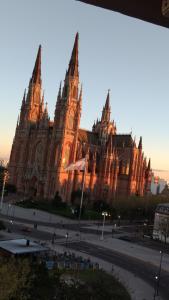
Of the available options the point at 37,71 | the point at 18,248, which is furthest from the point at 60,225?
the point at 37,71

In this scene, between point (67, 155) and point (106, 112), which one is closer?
point (67, 155)

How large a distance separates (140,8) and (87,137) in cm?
10383

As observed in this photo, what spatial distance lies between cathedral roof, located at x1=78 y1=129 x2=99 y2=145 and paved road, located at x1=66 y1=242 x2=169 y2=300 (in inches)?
2151

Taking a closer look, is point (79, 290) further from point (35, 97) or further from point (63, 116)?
point (35, 97)

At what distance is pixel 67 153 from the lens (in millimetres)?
95062

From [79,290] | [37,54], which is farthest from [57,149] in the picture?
[79,290]

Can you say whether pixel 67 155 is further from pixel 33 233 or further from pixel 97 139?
pixel 33 233

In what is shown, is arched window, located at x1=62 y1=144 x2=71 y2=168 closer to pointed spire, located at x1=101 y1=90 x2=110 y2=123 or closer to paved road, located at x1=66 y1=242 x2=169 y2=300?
pointed spire, located at x1=101 y1=90 x2=110 y2=123

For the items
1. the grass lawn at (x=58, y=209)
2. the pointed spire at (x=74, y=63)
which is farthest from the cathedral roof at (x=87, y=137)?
the grass lawn at (x=58, y=209)

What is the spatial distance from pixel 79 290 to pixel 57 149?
254ft

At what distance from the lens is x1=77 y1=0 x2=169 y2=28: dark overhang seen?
171 inches

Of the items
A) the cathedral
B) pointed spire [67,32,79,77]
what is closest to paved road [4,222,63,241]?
the cathedral

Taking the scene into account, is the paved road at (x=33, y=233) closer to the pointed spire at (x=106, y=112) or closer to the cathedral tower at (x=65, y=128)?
the cathedral tower at (x=65, y=128)

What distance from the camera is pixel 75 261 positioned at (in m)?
38.9
